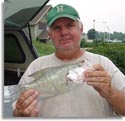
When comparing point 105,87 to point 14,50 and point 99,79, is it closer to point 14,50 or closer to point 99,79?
point 99,79

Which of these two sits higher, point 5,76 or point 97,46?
point 97,46

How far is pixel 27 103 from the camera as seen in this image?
1.29 meters

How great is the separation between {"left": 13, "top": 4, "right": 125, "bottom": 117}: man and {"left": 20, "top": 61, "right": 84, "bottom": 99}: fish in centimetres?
3

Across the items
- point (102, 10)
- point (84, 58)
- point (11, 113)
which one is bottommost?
point (11, 113)

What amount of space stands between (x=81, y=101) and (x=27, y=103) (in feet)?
0.80

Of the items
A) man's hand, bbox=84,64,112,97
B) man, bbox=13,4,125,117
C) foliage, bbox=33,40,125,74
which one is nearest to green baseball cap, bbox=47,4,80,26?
man, bbox=13,4,125,117

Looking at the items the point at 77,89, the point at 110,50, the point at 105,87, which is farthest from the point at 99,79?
the point at 110,50

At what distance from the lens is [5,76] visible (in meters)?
1.60

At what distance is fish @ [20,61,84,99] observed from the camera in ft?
4.49

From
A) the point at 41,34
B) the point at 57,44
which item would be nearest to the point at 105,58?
the point at 57,44

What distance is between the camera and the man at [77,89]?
135 centimetres

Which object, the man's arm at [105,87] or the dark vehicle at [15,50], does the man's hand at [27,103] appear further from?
the man's arm at [105,87]

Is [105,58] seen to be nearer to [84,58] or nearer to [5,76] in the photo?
[84,58]

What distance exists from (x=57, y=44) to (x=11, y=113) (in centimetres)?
35
